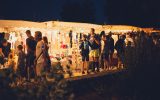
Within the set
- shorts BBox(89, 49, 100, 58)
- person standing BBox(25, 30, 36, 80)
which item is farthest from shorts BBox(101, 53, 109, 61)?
person standing BBox(25, 30, 36, 80)

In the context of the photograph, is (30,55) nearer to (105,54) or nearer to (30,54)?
(30,54)

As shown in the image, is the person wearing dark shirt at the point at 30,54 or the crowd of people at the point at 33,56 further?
the person wearing dark shirt at the point at 30,54

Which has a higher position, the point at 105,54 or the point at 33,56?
the point at 33,56

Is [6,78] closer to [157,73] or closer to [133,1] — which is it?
[157,73]

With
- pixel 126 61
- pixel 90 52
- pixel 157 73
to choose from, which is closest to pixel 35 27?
pixel 90 52

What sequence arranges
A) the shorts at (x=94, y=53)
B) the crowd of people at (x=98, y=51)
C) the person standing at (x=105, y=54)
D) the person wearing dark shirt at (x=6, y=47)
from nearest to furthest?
1. the person wearing dark shirt at (x=6, y=47)
2. the crowd of people at (x=98, y=51)
3. the shorts at (x=94, y=53)
4. the person standing at (x=105, y=54)

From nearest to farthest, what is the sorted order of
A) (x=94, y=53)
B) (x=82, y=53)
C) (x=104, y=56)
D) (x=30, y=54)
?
(x=30, y=54) → (x=94, y=53) → (x=82, y=53) → (x=104, y=56)

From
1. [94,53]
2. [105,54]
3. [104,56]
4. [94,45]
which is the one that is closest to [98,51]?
[94,53]

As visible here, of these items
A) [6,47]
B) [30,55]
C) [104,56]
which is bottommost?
[104,56]

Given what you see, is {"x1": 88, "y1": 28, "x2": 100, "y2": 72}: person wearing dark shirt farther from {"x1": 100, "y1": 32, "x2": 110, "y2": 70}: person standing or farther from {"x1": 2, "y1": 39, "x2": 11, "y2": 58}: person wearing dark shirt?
{"x1": 2, "y1": 39, "x2": 11, "y2": 58}: person wearing dark shirt

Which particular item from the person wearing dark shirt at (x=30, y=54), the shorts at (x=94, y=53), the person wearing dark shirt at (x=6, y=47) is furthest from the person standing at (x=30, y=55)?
the shorts at (x=94, y=53)

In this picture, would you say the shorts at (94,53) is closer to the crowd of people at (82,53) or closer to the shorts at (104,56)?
the crowd of people at (82,53)

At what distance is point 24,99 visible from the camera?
5.44m

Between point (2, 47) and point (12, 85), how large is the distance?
8477mm
